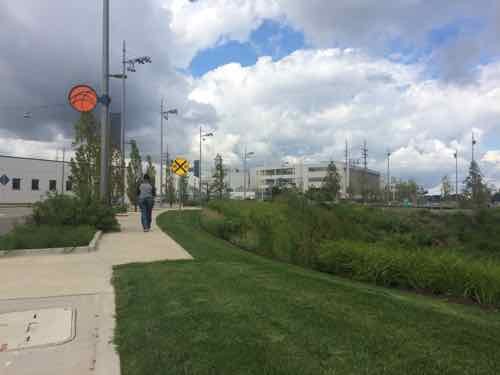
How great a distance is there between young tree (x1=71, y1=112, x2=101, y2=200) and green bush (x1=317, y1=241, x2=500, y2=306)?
1610cm

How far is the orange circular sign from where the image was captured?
1218cm

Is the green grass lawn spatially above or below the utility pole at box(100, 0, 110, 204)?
below

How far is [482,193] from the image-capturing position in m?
35.2

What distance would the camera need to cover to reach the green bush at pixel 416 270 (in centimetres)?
529

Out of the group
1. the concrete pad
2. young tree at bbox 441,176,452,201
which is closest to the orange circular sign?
the concrete pad

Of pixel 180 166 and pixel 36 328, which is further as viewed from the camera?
pixel 180 166

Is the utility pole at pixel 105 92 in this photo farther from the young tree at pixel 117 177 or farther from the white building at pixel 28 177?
the white building at pixel 28 177

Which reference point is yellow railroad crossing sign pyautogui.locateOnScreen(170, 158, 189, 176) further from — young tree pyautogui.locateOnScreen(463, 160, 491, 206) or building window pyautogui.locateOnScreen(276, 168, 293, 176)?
building window pyautogui.locateOnScreen(276, 168, 293, 176)

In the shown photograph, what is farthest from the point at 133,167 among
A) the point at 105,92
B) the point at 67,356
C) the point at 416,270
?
the point at 67,356

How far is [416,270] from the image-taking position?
607 cm

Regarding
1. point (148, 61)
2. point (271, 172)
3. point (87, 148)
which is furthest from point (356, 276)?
point (271, 172)

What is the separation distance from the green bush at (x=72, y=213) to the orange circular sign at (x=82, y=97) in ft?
10.1

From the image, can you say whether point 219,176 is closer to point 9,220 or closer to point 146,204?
point 9,220

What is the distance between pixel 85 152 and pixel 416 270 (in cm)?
1843
